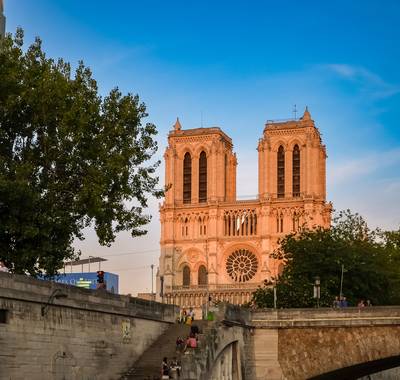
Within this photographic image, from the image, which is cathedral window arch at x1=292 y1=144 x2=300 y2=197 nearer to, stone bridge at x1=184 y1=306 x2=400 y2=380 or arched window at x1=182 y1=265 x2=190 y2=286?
arched window at x1=182 y1=265 x2=190 y2=286

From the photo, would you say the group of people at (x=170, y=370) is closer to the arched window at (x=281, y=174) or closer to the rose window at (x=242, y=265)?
the rose window at (x=242, y=265)

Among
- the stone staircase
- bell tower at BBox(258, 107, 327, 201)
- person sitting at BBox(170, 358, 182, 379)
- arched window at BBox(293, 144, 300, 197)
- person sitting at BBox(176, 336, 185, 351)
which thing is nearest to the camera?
person sitting at BBox(170, 358, 182, 379)

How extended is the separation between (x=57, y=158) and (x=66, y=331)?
30.6 ft

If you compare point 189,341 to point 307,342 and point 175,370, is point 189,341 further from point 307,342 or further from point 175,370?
point 307,342

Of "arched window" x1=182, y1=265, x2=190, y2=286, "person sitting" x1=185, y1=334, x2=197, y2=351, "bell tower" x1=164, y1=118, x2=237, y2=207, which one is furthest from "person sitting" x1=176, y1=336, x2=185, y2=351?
"bell tower" x1=164, y1=118, x2=237, y2=207

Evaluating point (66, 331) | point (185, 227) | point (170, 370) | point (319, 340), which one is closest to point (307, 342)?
Result: point (319, 340)

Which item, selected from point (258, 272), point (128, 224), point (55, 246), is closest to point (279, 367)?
point (128, 224)

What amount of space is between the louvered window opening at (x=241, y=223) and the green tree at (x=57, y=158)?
9785 centimetres

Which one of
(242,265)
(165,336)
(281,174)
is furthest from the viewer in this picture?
(281,174)

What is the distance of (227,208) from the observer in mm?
141750

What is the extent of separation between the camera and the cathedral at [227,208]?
136 metres

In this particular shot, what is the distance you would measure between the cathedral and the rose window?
0.49 feet

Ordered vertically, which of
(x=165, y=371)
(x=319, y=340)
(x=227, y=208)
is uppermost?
(x=227, y=208)

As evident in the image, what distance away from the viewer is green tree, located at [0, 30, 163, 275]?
38.1 metres
